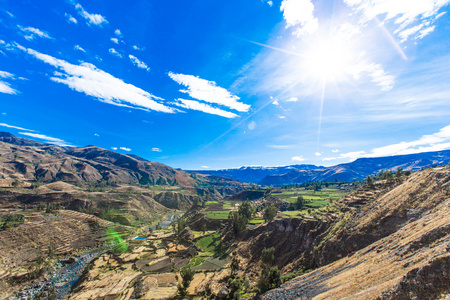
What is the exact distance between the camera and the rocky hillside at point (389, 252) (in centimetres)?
1557

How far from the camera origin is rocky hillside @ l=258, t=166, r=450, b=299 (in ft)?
51.1

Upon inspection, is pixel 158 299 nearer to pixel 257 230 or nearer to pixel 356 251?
pixel 257 230

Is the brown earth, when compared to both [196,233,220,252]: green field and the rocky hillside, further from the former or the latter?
the rocky hillside

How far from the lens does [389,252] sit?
2456 centimetres

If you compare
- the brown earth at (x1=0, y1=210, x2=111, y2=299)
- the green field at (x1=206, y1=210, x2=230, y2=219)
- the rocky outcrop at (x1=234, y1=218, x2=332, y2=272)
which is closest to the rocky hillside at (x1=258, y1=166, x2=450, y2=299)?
the rocky outcrop at (x1=234, y1=218, x2=332, y2=272)

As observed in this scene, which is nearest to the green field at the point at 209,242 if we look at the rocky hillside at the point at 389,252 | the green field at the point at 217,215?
the green field at the point at 217,215

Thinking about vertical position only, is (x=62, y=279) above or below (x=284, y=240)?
below

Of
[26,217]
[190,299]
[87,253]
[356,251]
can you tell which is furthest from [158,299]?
[26,217]

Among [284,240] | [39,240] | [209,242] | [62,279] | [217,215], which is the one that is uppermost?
[217,215]

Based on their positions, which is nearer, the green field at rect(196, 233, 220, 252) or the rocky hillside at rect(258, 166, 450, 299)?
the rocky hillside at rect(258, 166, 450, 299)

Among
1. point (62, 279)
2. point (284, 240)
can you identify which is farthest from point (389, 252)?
point (62, 279)

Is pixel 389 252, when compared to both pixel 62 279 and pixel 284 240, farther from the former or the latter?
pixel 62 279

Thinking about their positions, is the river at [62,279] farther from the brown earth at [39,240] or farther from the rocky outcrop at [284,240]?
the rocky outcrop at [284,240]

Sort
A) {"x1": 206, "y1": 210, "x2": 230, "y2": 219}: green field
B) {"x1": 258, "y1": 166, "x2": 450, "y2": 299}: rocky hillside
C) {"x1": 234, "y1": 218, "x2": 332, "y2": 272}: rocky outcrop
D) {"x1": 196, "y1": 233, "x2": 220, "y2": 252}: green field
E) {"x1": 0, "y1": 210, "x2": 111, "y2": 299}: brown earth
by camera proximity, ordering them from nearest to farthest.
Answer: {"x1": 258, "y1": 166, "x2": 450, "y2": 299}: rocky hillside → {"x1": 234, "y1": 218, "x2": 332, "y2": 272}: rocky outcrop → {"x1": 0, "y1": 210, "x2": 111, "y2": 299}: brown earth → {"x1": 196, "y1": 233, "x2": 220, "y2": 252}: green field → {"x1": 206, "y1": 210, "x2": 230, "y2": 219}: green field
